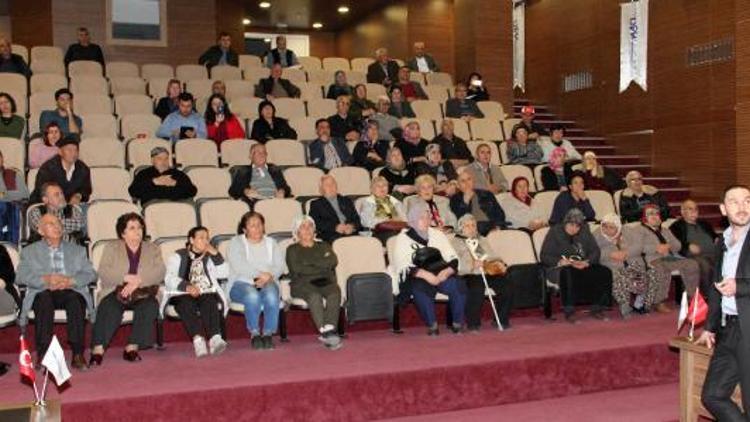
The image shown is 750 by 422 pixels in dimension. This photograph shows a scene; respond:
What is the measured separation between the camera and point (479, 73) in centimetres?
1088

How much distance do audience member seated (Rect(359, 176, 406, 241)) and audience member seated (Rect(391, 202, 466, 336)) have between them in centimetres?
42

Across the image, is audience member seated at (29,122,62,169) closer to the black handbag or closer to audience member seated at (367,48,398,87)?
the black handbag

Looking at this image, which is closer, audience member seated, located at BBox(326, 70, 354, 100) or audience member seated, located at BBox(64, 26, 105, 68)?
audience member seated, located at BBox(326, 70, 354, 100)

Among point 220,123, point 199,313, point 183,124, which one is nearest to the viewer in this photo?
point 199,313

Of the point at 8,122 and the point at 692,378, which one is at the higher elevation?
the point at 8,122

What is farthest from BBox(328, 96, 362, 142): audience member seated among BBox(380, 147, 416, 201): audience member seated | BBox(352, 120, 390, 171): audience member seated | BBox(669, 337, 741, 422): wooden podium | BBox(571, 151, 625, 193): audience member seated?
BBox(669, 337, 741, 422): wooden podium

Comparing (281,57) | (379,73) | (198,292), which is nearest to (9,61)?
(281,57)

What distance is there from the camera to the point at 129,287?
4629 mm

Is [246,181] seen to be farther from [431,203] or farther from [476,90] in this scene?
[476,90]

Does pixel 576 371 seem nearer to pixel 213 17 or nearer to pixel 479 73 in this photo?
pixel 479 73

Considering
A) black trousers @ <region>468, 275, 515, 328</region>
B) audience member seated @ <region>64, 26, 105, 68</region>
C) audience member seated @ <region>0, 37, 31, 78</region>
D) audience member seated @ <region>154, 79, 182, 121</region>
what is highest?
audience member seated @ <region>64, 26, 105, 68</region>

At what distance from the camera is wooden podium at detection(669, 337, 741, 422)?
370 cm

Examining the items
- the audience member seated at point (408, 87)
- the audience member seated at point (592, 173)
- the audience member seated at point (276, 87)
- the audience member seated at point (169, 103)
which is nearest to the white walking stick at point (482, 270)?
the audience member seated at point (592, 173)

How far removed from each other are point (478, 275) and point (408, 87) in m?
4.65
